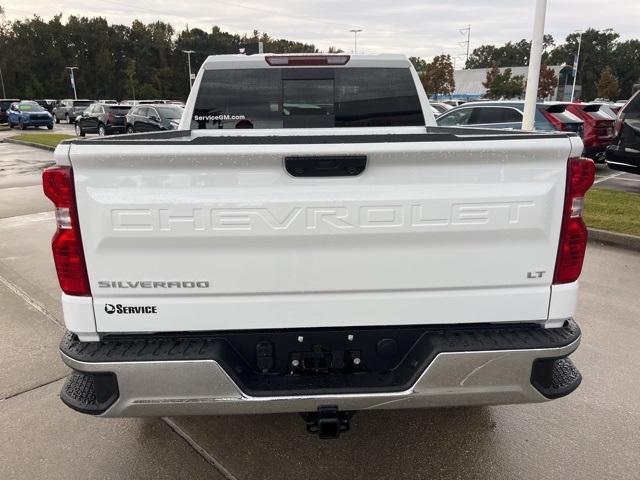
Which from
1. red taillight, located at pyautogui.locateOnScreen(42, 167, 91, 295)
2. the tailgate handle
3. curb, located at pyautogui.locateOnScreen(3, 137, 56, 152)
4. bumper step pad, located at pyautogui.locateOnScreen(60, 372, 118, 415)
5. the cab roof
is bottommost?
curb, located at pyautogui.locateOnScreen(3, 137, 56, 152)

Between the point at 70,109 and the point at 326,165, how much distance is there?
149 ft

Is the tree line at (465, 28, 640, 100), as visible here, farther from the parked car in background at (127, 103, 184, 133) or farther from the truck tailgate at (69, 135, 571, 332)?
the truck tailgate at (69, 135, 571, 332)

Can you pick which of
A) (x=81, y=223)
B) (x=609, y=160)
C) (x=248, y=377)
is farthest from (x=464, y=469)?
(x=609, y=160)

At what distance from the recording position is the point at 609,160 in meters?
10.1

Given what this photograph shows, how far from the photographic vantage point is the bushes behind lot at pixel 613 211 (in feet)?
23.8

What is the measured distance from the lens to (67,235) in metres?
2.05

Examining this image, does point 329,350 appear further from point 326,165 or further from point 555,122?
point 555,122

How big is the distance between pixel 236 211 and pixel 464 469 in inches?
74.6

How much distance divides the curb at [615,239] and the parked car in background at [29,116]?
3590 cm

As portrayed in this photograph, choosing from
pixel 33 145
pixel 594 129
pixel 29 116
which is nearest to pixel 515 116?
pixel 594 129

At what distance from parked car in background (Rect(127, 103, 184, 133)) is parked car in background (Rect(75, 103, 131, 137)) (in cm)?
327

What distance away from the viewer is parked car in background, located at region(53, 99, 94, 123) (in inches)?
1596

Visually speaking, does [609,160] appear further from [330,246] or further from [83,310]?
[83,310]

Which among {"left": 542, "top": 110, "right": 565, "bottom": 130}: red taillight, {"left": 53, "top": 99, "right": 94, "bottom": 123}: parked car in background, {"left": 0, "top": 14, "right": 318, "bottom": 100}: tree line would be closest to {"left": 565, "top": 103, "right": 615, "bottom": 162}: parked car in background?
{"left": 542, "top": 110, "right": 565, "bottom": 130}: red taillight
